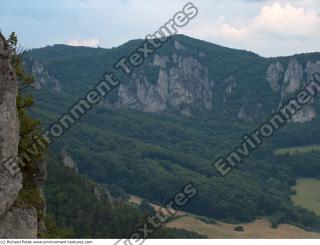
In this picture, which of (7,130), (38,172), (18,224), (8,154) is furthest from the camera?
(38,172)

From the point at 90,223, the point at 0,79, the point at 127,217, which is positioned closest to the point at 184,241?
the point at 0,79

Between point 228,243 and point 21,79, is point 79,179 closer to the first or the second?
point 21,79

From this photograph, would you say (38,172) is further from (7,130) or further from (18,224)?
(7,130)

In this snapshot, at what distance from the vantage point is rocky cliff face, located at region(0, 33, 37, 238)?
30625 mm

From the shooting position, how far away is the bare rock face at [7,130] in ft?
100

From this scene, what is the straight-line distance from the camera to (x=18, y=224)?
32.1 m

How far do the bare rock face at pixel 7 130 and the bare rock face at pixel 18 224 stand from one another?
730 millimetres

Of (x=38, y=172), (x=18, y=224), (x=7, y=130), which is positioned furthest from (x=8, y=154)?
(x=38, y=172)

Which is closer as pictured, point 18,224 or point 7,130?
point 7,130

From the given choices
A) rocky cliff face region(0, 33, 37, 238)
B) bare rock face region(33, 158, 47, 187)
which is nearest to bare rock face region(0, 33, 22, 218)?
rocky cliff face region(0, 33, 37, 238)

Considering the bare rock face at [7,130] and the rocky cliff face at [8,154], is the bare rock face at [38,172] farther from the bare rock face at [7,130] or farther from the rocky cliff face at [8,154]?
the bare rock face at [7,130]

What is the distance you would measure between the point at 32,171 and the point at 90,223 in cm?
11679

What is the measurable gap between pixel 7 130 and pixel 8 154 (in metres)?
1.42

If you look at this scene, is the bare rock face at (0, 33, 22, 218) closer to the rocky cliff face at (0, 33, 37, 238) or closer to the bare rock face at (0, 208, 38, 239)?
the rocky cliff face at (0, 33, 37, 238)
